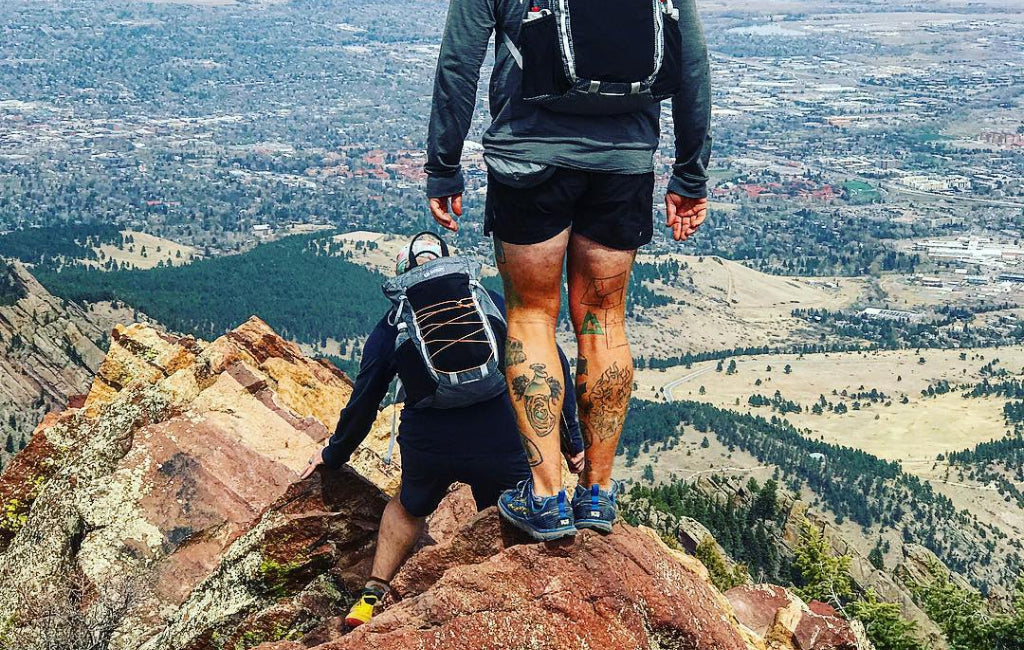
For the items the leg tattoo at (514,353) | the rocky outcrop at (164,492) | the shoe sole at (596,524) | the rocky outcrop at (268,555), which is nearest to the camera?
the rocky outcrop at (268,555)

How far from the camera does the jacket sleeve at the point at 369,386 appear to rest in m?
9.66

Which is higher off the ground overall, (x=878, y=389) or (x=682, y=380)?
(x=682, y=380)

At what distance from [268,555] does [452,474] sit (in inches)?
83.8

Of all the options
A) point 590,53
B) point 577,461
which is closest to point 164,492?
point 577,461

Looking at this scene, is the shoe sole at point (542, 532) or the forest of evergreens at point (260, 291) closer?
the shoe sole at point (542, 532)

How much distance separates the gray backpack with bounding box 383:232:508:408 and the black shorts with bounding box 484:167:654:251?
41.6 inches

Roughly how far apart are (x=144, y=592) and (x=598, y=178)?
6543 millimetres

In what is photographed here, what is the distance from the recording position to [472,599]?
8047 millimetres

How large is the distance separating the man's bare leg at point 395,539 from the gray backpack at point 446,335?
1038 millimetres

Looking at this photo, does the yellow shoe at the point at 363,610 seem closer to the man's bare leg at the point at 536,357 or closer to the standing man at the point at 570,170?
the standing man at the point at 570,170

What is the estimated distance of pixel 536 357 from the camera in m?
8.41

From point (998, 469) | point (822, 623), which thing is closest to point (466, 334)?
point (822, 623)

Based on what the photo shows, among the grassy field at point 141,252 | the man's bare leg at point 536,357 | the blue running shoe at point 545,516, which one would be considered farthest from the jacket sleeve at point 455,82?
the grassy field at point 141,252

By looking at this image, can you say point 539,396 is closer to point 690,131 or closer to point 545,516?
point 545,516
